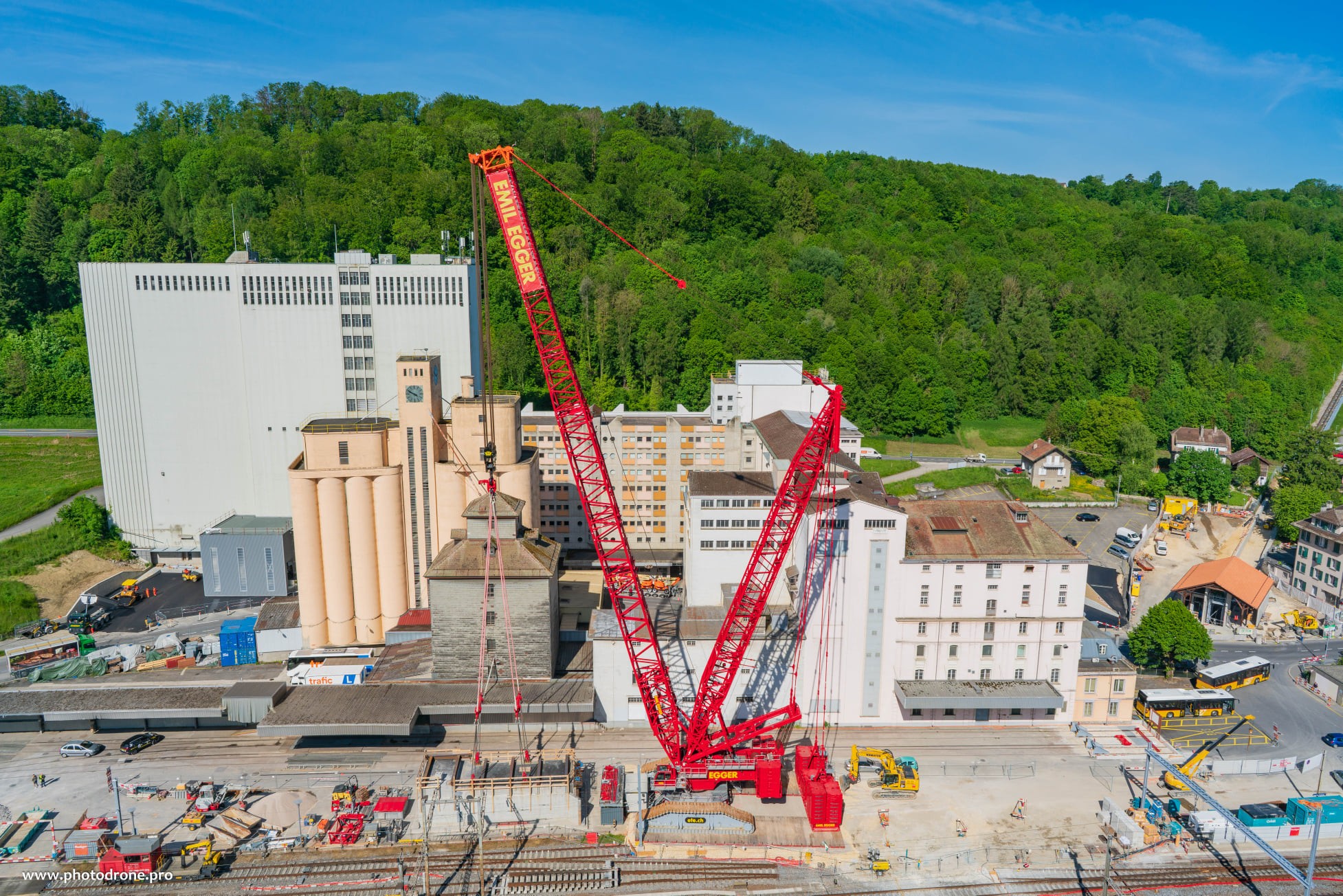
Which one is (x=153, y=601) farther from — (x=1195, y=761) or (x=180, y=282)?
(x=1195, y=761)

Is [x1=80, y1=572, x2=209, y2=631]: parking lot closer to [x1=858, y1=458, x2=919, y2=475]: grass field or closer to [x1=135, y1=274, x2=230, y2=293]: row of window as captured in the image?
[x1=135, y1=274, x2=230, y2=293]: row of window

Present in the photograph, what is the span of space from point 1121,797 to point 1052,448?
5329cm

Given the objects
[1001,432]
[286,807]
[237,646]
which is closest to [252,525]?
[237,646]

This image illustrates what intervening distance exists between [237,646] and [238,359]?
2425cm

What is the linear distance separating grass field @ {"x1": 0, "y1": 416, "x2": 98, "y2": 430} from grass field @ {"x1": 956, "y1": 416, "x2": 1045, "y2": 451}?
93.5 metres

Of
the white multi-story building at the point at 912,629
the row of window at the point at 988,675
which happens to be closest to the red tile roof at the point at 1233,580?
the white multi-story building at the point at 912,629

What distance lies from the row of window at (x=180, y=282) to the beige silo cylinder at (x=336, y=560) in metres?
24.9

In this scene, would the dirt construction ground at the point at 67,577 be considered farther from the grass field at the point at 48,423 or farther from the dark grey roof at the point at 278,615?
the grass field at the point at 48,423

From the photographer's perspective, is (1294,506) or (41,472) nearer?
(1294,506)

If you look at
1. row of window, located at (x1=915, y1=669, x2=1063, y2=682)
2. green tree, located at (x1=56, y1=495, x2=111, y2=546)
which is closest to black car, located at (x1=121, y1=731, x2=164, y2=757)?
green tree, located at (x1=56, y1=495, x2=111, y2=546)

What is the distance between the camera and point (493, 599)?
47406 millimetres

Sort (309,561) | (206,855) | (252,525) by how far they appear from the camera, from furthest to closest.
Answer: (252,525) < (309,561) < (206,855)

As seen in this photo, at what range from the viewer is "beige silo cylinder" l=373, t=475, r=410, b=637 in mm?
53688

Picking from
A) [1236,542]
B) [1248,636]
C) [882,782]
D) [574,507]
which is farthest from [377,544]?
[1236,542]
